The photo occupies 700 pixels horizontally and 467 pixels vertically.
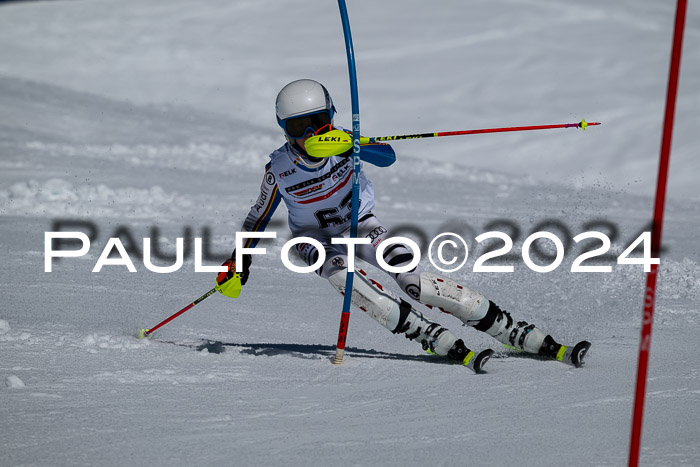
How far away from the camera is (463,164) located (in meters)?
14.8

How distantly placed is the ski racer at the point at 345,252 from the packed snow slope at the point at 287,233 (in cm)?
17

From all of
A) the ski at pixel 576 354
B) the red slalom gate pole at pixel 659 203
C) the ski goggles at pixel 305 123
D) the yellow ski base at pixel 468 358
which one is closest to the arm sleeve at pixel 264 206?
the ski goggles at pixel 305 123

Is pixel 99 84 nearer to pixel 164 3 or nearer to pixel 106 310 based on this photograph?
pixel 164 3

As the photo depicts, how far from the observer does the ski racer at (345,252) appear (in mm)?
4785

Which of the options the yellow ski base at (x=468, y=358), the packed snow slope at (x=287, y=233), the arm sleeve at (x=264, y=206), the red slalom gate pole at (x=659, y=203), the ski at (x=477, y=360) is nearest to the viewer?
the red slalom gate pole at (x=659, y=203)

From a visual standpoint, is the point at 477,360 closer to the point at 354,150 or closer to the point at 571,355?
the point at 571,355

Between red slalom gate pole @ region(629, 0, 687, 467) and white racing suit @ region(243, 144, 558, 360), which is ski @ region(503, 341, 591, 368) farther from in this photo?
red slalom gate pole @ region(629, 0, 687, 467)

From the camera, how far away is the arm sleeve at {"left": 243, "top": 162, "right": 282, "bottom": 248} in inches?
200

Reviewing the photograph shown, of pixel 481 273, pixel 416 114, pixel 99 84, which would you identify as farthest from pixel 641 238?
pixel 99 84

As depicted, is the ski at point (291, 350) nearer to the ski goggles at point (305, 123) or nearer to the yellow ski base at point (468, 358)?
the yellow ski base at point (468, 358)

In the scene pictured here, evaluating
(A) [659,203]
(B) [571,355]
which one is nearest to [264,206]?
(B) [571,355]

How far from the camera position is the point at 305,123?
15.8 ft

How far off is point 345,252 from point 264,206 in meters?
0.56

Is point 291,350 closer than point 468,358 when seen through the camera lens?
No
